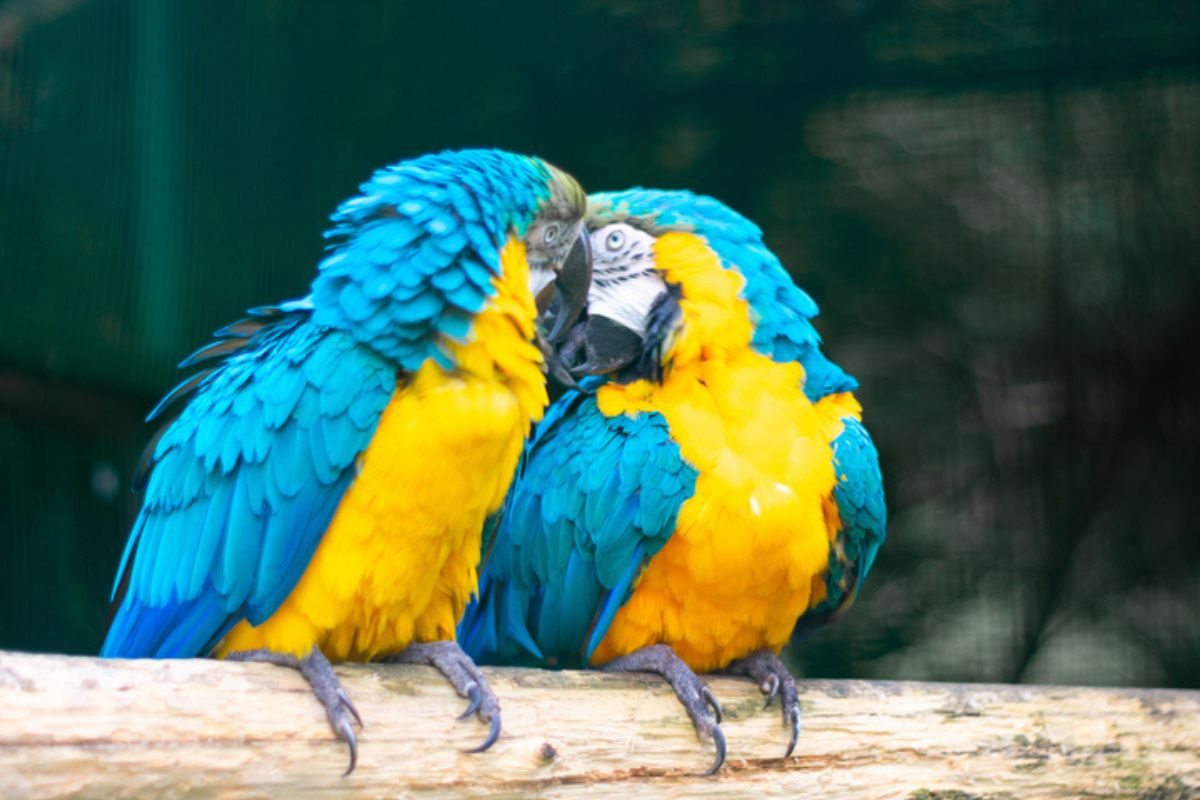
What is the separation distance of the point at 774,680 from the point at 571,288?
2.58ft

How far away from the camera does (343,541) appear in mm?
1667

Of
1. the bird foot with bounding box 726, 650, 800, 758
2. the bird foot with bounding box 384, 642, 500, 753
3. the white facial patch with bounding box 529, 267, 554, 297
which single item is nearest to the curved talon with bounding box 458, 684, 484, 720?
the bird foot with bounding box 384, 642, 500, 753

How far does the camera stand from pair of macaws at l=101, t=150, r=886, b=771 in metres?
1.67

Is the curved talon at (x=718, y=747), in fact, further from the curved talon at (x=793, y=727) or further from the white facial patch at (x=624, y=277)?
the white facial patch at (x=624, y=277)

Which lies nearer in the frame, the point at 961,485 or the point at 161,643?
the point at 161,643

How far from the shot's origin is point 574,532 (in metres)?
2.13

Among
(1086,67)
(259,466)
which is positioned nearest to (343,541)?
(259,466)

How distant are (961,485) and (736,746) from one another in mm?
1626

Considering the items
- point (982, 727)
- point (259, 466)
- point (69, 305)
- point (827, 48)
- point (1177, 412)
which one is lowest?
point (982, 727)

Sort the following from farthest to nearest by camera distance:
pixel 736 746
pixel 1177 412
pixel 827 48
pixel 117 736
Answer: pixel 1177 412 → pixel 827 48 → pixel 736 746 → pixel 117 736

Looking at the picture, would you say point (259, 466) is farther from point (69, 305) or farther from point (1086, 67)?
point (1086, 67)

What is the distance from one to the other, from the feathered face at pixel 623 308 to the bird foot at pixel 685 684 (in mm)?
521

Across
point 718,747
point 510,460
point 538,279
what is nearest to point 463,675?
point 510,460

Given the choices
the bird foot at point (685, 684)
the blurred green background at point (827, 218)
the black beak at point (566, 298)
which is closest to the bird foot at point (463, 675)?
the bird foot at point (685, 684)
